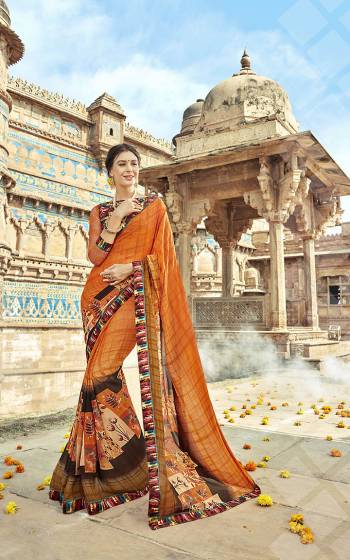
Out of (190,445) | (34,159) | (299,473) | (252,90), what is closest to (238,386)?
(299,473)

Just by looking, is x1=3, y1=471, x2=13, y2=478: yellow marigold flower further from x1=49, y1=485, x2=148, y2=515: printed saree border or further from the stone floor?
x1=49, y1=485, x2=148, y2=515: printed saree border

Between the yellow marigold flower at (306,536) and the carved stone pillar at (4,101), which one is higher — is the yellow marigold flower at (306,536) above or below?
below

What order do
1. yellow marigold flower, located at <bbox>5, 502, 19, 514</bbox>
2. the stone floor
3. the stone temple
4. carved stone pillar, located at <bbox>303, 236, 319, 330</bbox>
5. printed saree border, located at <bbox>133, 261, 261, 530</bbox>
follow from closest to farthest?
the stone floor, printed saree border, located at <bbox>133, 261, 261, 530</bbox>, yellow marigold flower, located at <bbox>5, 502, 19, 514</bbox>, the stone temple, carved stone pillar, located at <bbox>303, 236, 319, 330</bbox>

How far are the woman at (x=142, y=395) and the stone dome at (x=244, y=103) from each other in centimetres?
873

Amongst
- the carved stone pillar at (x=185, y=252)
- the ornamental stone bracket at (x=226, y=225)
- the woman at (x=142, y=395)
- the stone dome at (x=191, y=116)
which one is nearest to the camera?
the woman at (x=142, y=395)

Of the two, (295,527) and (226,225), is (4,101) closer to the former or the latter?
(226,225)

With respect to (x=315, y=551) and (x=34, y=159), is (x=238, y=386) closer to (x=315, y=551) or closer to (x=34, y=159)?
(x=315, y=551)

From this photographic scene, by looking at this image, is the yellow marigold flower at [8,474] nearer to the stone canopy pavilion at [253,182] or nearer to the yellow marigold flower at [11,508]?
the yellow marigold flower at [11,508]

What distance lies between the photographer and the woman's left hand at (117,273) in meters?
2.31

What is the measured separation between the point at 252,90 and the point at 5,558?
11.1 metres

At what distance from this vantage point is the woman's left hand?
91.1 inches

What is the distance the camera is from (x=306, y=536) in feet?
5.65

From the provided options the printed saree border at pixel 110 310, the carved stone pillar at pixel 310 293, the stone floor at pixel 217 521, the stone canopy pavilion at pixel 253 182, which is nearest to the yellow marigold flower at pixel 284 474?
the stone floor at pixel 217 521

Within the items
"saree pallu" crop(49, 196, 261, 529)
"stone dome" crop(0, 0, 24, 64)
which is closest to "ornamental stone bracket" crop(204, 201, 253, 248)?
"saree pallu" crop(49, 196, 261, 529)
